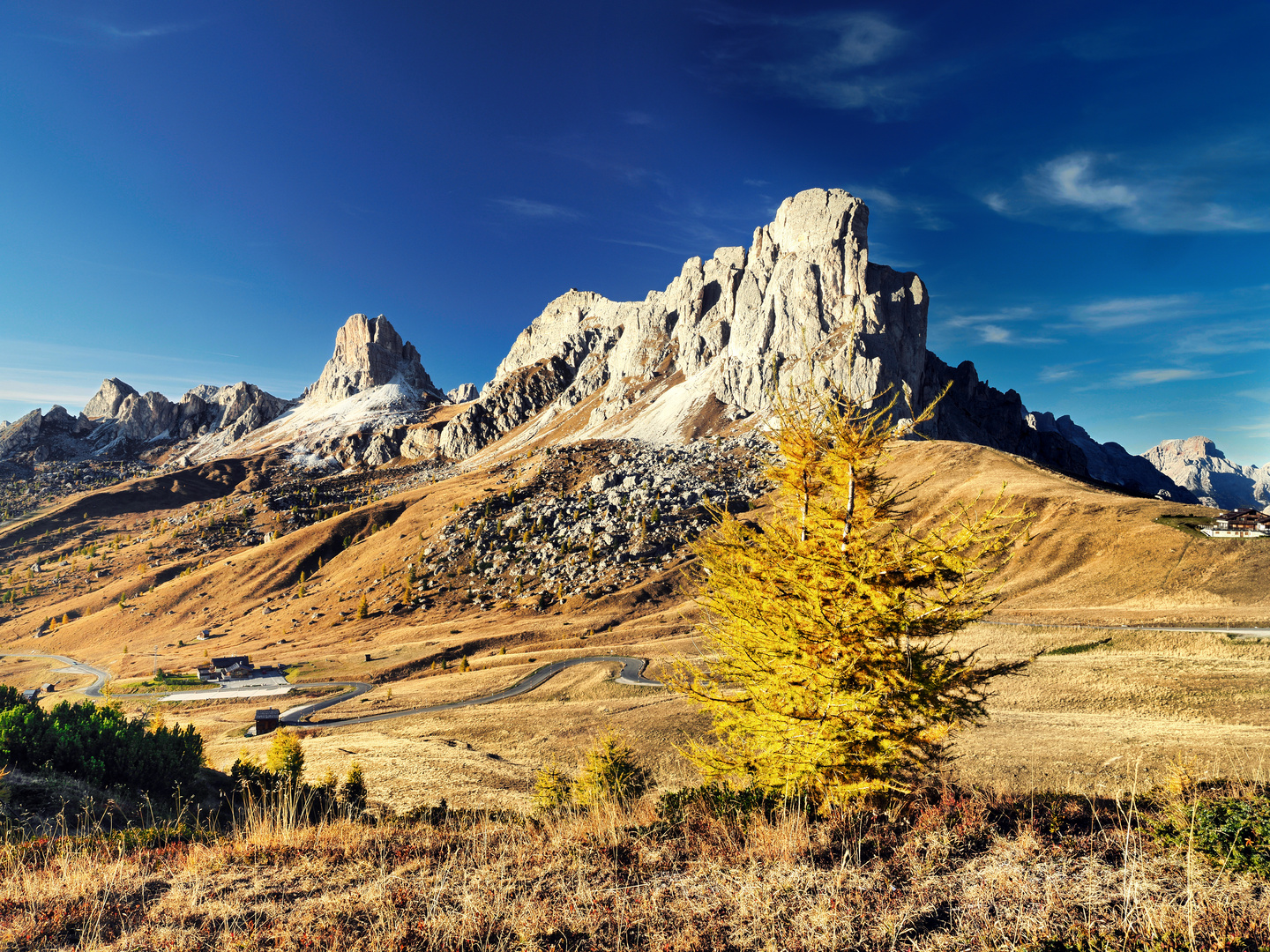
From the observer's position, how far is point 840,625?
10.9 meters

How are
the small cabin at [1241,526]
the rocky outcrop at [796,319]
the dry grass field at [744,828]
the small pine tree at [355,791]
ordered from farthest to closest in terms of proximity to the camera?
the rocky outcrop at [796,319]
the small cabin at [1241,526]
the small pine tree at [355,791]
the dry grass field at [744,828]

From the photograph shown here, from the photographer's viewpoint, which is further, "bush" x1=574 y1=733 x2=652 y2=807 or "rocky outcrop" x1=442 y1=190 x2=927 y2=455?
"rocky outcrop" x1=442 y1=190 x2=927 y2=455

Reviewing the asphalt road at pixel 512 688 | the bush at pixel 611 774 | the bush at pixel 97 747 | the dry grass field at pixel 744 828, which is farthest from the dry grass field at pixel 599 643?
the bush at pixel 97 747

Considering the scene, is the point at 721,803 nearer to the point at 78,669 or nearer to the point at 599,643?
the point at 599,643

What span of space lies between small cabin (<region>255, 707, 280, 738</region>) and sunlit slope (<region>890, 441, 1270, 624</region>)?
205 ft

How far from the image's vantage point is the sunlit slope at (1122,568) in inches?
1834

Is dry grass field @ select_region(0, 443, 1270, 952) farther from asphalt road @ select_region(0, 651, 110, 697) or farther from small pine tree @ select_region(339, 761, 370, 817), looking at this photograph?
asphalt road @ select_region(0, 651, 110, 697)

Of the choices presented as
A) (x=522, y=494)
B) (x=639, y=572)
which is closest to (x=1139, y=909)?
(x=639, y=572)

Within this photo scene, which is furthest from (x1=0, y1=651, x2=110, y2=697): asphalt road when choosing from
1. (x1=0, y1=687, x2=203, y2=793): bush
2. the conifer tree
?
the conifer tree

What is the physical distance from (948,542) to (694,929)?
8.97 metres

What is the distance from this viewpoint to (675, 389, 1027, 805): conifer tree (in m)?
10.7

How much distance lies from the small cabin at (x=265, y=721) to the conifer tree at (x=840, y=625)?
5701 centimetres

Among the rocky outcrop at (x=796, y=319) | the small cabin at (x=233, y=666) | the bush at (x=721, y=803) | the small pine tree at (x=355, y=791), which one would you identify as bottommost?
the small cabin at (x=233, y=666)

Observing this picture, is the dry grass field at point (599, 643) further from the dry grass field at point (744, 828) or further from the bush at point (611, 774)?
the bush at point (611, 774)
